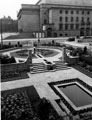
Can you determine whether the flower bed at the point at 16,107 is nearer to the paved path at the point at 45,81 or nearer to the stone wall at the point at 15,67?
the paved path at the point at 45,81

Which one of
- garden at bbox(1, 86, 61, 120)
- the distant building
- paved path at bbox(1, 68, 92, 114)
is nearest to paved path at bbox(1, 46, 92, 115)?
paved path at bbox(1, 68, 92, 114)

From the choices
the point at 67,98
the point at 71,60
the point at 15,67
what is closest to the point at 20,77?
the point at 15,67

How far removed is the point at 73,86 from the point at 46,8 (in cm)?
4703

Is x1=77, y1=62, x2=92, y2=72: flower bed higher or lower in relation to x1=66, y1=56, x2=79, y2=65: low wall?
lower

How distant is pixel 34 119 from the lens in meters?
6.63

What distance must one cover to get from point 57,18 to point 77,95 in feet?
148

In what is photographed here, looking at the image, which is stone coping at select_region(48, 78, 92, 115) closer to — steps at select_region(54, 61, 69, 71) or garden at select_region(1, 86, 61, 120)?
garden at select_region(1, 86, 61, 120)

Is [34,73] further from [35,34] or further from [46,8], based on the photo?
[46,8]

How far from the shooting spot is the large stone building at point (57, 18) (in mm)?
49969

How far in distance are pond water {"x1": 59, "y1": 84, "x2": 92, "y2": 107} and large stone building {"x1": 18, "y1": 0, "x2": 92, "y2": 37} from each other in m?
39.3

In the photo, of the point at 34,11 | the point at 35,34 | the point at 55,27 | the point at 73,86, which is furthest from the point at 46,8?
the point at 73,86

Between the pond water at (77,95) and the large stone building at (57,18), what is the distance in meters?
39.3

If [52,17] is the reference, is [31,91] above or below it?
below

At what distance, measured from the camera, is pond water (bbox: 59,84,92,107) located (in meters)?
8.36
